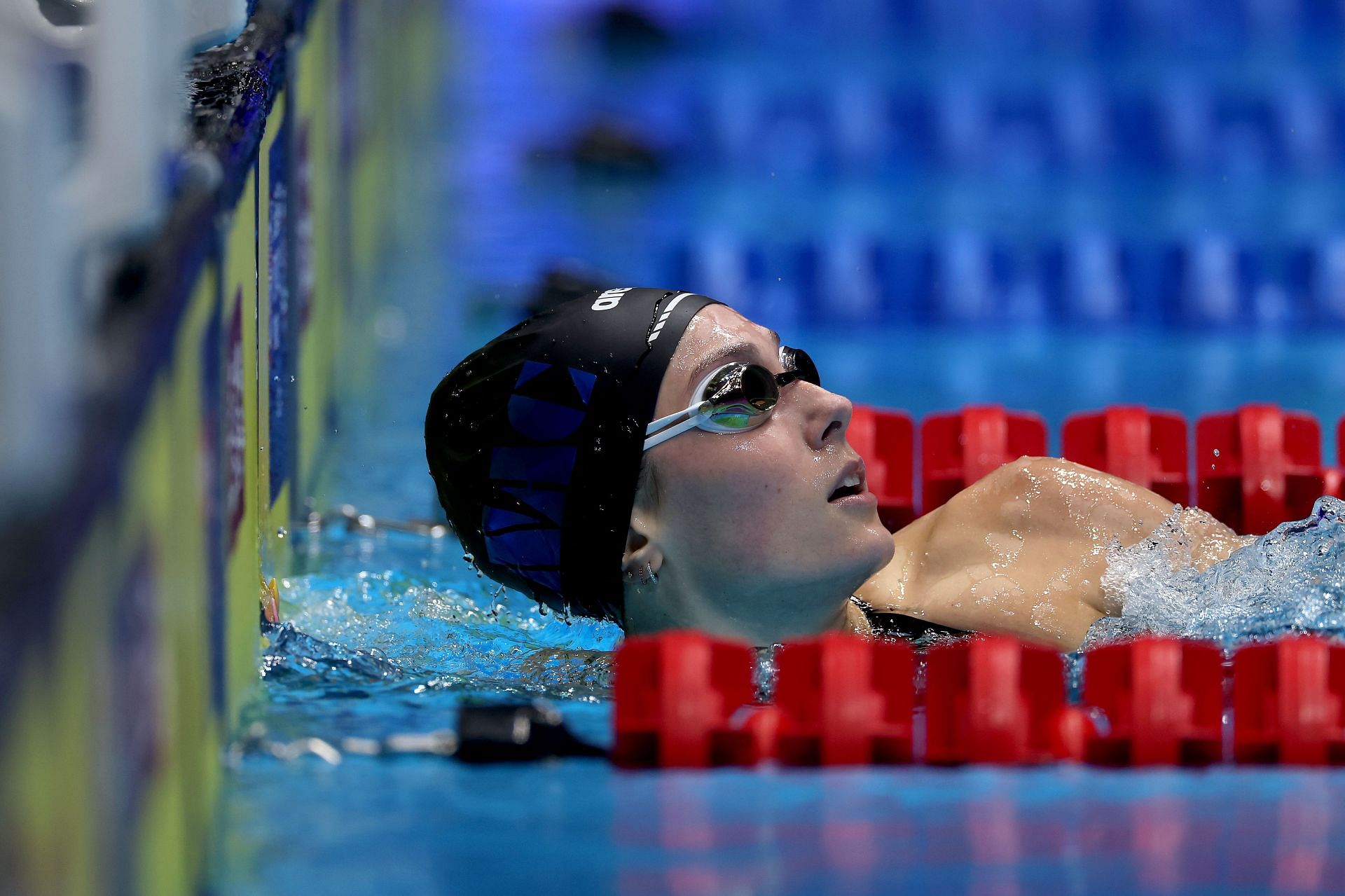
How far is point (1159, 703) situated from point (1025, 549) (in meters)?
0.75

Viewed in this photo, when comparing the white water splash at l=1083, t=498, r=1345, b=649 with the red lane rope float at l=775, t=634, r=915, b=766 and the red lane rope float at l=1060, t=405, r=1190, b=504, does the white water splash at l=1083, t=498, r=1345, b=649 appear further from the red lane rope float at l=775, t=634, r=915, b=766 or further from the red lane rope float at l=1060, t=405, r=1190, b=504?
the red lane rope float at l=775, t=634, r=915, b=766

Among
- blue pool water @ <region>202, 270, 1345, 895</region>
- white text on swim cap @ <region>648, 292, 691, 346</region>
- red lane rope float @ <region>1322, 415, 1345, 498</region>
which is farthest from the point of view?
red lane rope float @ <region>1322, 415, 1345, 498</region>

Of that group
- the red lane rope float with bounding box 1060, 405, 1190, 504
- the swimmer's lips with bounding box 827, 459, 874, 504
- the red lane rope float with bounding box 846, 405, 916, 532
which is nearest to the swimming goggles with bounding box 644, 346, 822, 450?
the swimmer's lips with bounding box 827, 459, 874, 504

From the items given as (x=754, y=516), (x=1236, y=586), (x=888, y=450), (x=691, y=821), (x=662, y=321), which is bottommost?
(x=691, y=821)

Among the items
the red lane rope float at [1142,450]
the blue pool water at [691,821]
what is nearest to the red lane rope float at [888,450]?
→ the red lane rope float at [1142,450]

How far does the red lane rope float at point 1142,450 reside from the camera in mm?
2914

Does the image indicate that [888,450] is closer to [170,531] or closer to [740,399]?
[740,399]

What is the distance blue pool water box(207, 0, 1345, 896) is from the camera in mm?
1440

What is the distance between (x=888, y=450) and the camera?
9.91ft

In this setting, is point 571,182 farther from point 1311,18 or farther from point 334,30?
point 1311,18

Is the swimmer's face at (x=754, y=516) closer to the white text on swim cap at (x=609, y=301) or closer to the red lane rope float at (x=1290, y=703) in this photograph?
the white text on swim cap at (x=609, y=301)

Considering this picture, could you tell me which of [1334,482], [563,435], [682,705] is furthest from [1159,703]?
[1334,482]

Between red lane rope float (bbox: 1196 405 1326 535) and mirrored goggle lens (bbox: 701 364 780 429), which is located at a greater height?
mirrored goggle lens (bbox: 701 364 780 429)

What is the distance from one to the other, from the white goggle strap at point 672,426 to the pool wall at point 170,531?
0.49 meters
